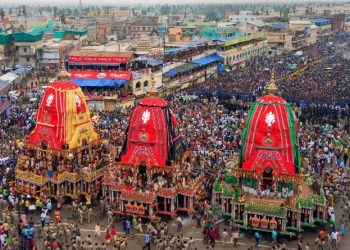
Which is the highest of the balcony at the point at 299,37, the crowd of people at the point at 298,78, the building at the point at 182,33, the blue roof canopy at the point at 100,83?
the building at the point at 182,33

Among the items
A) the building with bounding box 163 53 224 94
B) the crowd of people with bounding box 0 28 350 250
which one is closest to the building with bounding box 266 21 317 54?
the building with bounding box 163 53 224 94

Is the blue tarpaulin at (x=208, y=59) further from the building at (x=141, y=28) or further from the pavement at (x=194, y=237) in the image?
the building at (x=141, y=28)

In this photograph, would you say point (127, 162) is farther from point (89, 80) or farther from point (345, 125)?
point (89, 80)

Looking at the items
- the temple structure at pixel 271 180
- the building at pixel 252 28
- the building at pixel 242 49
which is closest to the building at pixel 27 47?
the building at pixel 242 49

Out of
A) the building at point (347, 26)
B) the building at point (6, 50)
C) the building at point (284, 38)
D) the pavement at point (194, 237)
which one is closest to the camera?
the pavement at point (194, 237)

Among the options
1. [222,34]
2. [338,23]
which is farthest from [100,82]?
[338,23]

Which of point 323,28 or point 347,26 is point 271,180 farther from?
point 347,26

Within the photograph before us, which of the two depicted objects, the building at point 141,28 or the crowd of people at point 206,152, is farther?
the building at point 141,28
